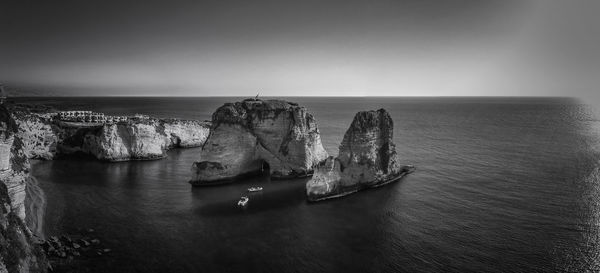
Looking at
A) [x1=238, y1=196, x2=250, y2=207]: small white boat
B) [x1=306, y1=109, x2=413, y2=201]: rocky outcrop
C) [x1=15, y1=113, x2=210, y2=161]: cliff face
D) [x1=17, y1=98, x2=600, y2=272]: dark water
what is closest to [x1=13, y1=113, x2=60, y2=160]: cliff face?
[x1=15, y1=113, x2=210, y2=161]: cliff face

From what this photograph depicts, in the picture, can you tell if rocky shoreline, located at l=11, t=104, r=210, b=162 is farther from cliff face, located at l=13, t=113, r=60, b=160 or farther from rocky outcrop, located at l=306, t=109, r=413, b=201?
rocky outcrop, located at l=306, t=109, r=413, b=201

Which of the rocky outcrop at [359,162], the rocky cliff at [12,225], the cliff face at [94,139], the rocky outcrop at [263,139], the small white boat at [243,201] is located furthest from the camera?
the cliff face at [94,139]

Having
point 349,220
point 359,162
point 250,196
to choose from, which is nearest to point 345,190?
point 359,162

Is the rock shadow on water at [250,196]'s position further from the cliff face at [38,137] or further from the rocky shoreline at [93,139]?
the cliff face at [38,137]

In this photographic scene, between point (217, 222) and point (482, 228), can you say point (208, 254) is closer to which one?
point (217, 222)

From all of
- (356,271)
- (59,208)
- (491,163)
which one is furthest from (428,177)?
(59,208)

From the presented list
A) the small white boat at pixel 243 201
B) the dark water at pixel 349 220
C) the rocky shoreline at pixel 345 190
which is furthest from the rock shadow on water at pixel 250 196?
the rocky shoreline at pixel 345 190

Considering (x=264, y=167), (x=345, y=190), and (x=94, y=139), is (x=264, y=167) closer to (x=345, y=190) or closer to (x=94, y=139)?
(x=345, y=190)

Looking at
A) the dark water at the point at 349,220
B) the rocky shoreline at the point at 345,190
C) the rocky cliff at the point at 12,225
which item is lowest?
the dark water at the point at 349,220
